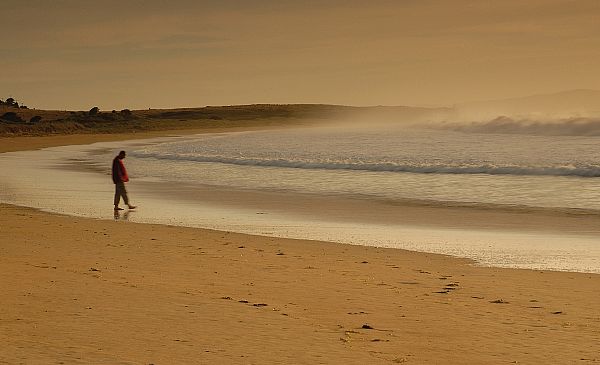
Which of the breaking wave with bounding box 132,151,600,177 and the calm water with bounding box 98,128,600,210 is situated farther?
the breaking wave with bounding box 132,151,600,177

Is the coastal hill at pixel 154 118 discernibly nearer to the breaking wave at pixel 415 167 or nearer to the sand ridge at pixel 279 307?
the breaking wave at pixel 415 167

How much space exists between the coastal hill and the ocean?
5055 cm

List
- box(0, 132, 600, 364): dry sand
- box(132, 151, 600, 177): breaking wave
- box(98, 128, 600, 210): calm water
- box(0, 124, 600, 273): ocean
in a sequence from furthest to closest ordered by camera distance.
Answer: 1. box(132, 151, 600, 177): breaking wave
2. box(98, 128, 600, 210): calm water
3. box(0, 124, 600, 273): ocean
4. box(0, 132, 600, 364): dry sand

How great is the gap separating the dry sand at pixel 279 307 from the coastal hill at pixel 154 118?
70.9 meters

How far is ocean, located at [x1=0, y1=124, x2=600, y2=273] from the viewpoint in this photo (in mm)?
14656

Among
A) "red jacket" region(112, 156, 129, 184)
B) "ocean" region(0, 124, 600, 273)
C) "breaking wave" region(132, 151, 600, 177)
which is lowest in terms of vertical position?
"ocean" region(0, 124, 600, 273)

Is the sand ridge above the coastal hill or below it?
below

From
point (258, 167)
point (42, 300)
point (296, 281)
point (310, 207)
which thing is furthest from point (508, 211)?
point (258, 167)

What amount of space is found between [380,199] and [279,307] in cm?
1377

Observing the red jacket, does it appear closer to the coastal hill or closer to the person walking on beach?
the person walking on beach

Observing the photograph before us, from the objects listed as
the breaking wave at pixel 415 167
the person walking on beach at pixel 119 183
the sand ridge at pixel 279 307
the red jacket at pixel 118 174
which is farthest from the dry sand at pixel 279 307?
the breaking wave at pixel 415 167

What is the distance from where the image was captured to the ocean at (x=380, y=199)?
14656 millimetres

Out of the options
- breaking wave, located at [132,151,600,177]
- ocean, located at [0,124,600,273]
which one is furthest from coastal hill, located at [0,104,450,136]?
ocean, located at [0,124,600,273]

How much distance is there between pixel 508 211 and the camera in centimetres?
1922
